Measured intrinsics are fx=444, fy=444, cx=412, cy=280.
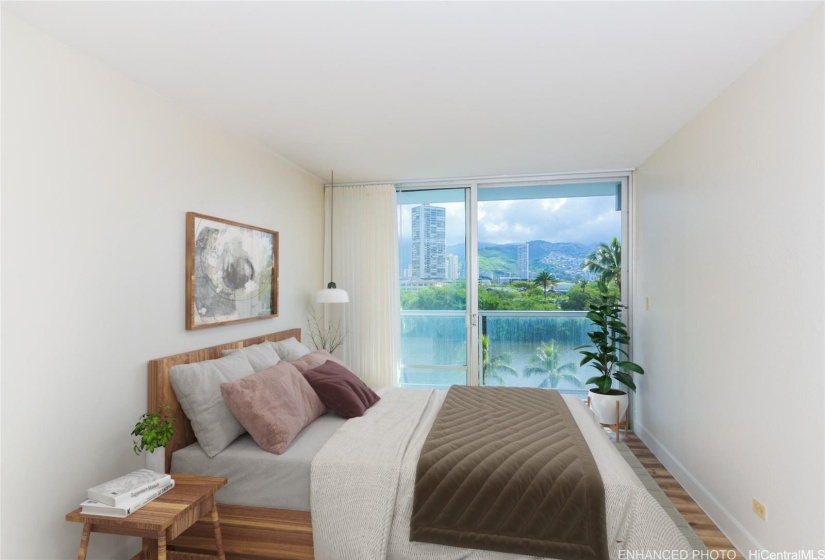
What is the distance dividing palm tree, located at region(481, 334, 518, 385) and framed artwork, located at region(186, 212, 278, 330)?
7.53ft

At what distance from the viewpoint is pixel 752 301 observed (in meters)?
2.33

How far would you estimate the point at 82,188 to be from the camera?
2.10 metres

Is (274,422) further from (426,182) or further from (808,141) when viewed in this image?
(426,182)

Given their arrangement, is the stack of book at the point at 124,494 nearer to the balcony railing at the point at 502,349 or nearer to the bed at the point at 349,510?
the bed at the point at 349,510

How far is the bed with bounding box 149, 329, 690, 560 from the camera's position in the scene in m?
1.98

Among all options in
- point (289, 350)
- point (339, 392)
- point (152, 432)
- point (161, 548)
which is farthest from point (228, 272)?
point (161, 548)

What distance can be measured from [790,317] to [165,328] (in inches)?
127

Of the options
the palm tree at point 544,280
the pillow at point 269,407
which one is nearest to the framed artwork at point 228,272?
the pillow at point 269,407

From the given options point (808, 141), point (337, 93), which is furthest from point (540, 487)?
point (337, 93)

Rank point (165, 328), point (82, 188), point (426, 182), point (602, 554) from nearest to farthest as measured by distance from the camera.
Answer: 1. point (602, 554)
2. point (82, 188)
3. point (165, 328)
4. point (426, 182)

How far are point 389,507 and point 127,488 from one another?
1.15 metres

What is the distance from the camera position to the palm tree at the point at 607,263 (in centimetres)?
461

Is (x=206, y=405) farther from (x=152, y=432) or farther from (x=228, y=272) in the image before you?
(x=228, y=272)

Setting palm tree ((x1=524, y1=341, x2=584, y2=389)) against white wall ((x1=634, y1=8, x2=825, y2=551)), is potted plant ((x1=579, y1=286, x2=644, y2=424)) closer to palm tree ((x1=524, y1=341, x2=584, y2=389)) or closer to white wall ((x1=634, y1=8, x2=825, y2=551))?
palm tree ((x1=524, y1=341, x2=584, y2=389))
